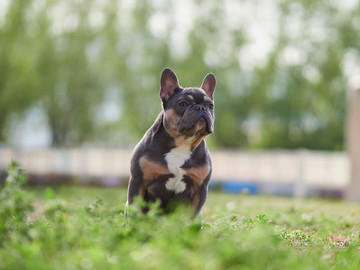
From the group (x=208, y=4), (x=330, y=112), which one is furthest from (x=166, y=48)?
(x=330, y=112)

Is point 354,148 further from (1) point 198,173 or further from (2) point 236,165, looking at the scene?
(1) point 198,173

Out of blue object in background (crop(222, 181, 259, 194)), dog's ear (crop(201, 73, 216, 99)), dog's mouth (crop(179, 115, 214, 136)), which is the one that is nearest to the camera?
dog's mouth (crop(179, 115, 214, 136))

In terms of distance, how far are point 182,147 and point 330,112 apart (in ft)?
84.3

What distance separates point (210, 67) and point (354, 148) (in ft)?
54.8

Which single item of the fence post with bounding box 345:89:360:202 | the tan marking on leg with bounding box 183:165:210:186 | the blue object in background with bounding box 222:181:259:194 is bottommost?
the blue object in background with bounding box 222:181:259:194

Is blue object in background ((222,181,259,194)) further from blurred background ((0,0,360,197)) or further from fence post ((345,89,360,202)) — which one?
blurred background ((0,0,360,197))

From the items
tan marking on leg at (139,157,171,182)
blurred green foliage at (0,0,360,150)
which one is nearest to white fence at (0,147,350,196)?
blurred green foliage at (0,0,360,150)

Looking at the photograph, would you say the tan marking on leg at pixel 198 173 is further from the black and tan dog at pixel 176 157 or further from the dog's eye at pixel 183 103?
the dog's eye at pixel 183 103

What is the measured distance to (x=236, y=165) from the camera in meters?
17.9

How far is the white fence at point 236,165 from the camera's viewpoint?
17.1 metres

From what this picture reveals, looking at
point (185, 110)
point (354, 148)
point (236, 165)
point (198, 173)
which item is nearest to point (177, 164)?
point (198, 173)

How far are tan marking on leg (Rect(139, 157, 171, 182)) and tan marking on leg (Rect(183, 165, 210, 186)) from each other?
21cm

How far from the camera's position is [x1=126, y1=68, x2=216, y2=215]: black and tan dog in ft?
14.4

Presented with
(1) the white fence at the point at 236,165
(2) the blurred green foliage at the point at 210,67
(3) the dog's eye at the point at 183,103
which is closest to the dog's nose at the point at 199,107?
(3) the dog's eye at the point at 183,103
